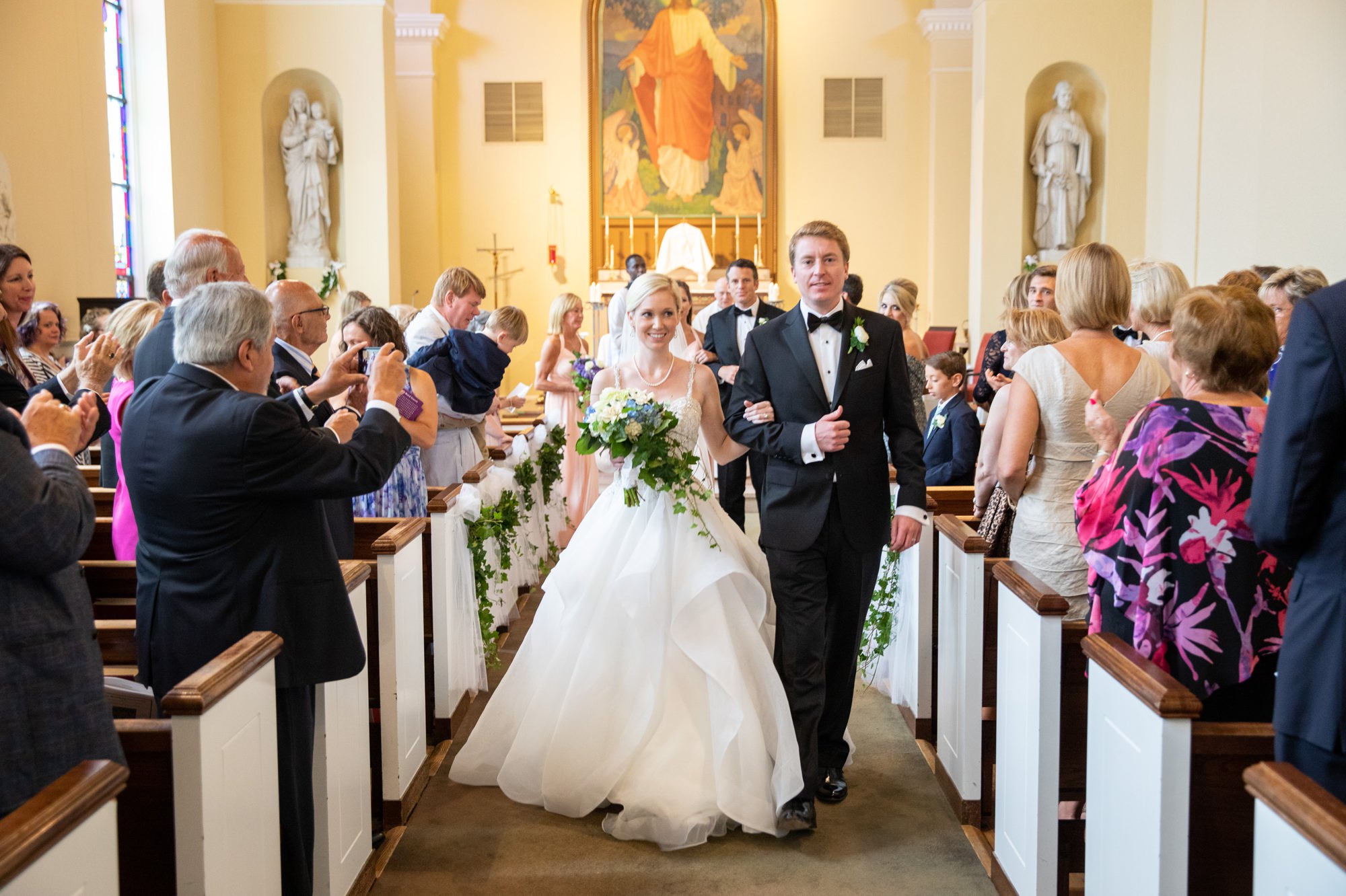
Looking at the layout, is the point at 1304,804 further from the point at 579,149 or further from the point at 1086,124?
the point at 579,149

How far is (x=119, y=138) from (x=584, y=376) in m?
7.43

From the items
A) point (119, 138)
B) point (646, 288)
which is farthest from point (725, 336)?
point (119, 138)

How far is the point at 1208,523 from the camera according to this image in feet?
8.05

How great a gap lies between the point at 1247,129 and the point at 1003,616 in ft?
20.0

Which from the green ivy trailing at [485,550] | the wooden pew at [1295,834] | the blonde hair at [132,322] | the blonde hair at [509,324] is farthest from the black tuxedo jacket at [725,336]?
the wooden pew at [1295,834]

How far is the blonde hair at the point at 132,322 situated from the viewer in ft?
14.4

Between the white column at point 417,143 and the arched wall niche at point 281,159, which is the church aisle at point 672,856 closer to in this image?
the arched wall niche at point 281,159

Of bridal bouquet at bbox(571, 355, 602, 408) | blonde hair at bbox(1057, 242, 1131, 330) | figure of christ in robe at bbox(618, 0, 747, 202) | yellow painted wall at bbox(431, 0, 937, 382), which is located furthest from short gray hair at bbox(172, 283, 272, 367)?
figure of christ in robe at bbox(618, 0, 747, 202)

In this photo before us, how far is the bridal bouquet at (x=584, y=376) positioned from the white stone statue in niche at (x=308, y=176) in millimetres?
7525

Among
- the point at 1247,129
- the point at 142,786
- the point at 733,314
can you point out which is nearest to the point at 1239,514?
the point at 142,786

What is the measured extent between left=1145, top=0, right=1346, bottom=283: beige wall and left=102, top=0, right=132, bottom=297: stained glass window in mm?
9317

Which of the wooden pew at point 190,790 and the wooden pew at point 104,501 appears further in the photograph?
the wooden pew at point 104,501

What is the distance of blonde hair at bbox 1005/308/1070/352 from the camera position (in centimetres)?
417

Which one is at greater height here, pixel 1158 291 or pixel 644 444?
pixel 1158 291
